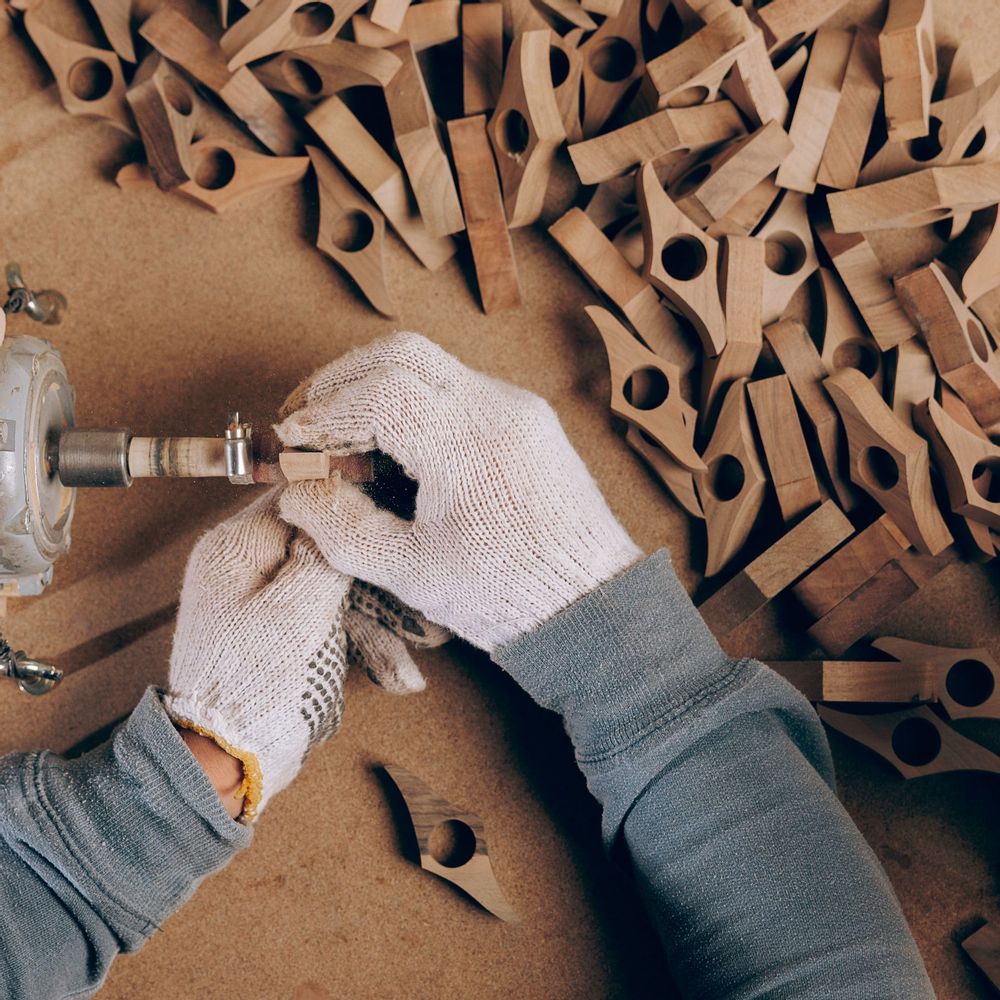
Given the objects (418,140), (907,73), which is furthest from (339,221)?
(907,73)

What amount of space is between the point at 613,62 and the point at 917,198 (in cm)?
39

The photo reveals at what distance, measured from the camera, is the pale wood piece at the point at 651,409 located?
1028 mm

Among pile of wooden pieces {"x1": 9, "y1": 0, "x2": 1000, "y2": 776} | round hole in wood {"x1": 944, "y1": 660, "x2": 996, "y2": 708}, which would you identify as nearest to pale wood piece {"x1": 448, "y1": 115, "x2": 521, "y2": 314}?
pile of wooden pieces {"x1": 9, "y1": 0, "x2": 1000, "y2": 776}

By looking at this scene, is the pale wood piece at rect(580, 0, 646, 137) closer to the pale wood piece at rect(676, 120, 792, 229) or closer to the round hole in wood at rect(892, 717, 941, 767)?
the pale wood piece at rect(676, 120, 792, 229)

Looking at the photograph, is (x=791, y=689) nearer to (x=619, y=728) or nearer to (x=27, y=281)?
(x=619, y=728)

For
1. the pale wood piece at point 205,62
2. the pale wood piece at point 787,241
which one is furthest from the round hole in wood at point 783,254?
the pale wood piece at point 205,62

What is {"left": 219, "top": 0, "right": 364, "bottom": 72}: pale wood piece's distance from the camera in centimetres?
100

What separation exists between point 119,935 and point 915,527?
0.92 m

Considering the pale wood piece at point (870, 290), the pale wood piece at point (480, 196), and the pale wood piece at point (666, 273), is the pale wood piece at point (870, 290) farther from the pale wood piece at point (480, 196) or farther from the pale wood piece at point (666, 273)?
the pale wood piece at point (480, 196)

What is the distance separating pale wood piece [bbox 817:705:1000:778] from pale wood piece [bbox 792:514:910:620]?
13 centimetres

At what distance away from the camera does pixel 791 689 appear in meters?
0.92

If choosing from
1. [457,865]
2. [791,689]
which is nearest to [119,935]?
[457,865]

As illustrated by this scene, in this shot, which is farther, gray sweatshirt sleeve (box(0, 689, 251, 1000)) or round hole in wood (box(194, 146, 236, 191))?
round hole in wood (box(194, 146, 236, 191))

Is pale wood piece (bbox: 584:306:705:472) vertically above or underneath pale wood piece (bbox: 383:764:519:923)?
above
